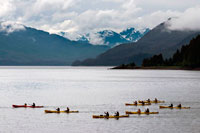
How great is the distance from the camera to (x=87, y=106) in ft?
333

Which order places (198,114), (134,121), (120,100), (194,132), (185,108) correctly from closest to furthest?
(194,132)
(134,121)
(198,114)
(185,108)
(120,100)

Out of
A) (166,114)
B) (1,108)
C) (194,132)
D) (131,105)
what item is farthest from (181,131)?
(1,108)

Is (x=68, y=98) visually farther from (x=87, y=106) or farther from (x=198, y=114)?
(x=198, y=114)

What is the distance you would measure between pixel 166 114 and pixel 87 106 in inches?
869

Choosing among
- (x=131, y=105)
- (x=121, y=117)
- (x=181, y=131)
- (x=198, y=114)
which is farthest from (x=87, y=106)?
(x=181, y=131)

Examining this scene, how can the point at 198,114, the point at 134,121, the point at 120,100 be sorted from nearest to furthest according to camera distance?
the point at 134,121
the point at 198,114
the point at 120,100

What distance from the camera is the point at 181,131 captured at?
228 ft

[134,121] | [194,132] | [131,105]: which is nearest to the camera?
[194,132]

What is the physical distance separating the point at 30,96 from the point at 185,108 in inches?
2092

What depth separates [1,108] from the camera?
97500 mm

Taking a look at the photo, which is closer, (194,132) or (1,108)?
(194,132)

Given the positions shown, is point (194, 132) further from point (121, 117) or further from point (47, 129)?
point (47, 129)

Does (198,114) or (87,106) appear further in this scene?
(87,106)

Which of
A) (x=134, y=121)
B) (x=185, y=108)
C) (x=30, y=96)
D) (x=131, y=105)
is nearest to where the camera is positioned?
(x=134, y=121)
